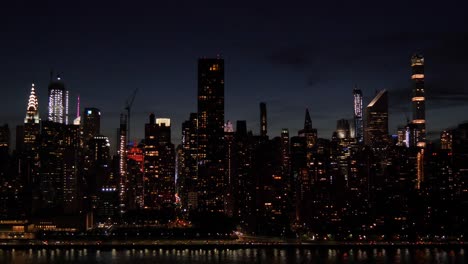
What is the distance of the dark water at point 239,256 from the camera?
59.3m

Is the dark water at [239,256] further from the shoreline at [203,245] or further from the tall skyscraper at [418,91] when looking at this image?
the tall skyscraper at [418,91]

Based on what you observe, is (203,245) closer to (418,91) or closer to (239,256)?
(239,256)

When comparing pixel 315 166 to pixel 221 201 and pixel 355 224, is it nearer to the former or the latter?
pixel 221 201

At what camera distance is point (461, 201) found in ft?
292

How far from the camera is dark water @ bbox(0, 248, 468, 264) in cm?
5931

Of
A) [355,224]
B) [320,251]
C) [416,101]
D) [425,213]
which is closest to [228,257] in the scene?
[320,251]

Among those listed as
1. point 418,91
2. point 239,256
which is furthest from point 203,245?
point 418,91

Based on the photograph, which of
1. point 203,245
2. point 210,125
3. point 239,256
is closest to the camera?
point 239,256

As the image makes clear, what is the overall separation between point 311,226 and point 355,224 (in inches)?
186

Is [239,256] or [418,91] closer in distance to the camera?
[239,256]

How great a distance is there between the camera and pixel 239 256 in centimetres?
6312

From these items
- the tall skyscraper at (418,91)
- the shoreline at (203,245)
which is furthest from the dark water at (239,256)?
the tall skyscraper at (418,91)

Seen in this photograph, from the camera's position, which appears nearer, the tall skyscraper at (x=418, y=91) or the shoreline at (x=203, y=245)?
the shoreline at (x=203, y=245)

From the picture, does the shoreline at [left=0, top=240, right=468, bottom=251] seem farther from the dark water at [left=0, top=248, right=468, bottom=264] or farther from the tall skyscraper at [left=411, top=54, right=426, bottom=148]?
Result: the tall skyscraper at [left=411, top=54, right=426, bottom=148]
